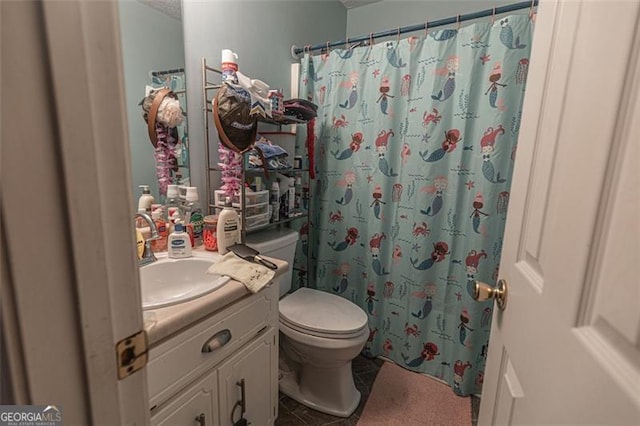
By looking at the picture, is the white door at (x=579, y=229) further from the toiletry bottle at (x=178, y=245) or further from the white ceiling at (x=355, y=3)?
the white ceiling at (x=355, y=3)

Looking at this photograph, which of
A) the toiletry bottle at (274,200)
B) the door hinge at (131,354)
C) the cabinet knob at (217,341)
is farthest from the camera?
the toiletry bottle at (274,200)

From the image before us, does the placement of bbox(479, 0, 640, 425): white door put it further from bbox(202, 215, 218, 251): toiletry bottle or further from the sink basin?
bbox(202, 215, 218, 251): toiletry bottle

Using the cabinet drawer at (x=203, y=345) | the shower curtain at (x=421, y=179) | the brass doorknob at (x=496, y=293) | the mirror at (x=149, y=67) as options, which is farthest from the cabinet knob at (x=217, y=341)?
the shower curtain at (x=421, y=179)

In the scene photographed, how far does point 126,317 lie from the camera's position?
39cm

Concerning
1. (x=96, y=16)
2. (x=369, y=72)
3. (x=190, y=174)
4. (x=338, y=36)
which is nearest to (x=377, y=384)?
(x=190, y=174)

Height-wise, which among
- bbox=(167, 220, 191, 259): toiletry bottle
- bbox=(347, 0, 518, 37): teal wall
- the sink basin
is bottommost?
the sink basin

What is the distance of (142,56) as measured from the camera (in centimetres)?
114

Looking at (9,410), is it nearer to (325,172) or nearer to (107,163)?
(107,163)

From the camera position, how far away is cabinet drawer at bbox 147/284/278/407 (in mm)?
742

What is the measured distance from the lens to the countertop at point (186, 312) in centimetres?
71

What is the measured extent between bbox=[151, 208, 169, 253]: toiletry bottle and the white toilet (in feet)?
1.16

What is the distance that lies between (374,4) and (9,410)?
8.18ft

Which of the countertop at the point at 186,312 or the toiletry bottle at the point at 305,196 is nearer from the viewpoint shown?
the countertop at the point at 186,312

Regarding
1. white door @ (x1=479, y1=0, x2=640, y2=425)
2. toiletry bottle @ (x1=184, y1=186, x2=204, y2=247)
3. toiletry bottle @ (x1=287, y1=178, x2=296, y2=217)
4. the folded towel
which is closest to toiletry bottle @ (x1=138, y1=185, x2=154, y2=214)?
toiletry bottle @ (x1=184, y1=186, x2=204, y2=247)
